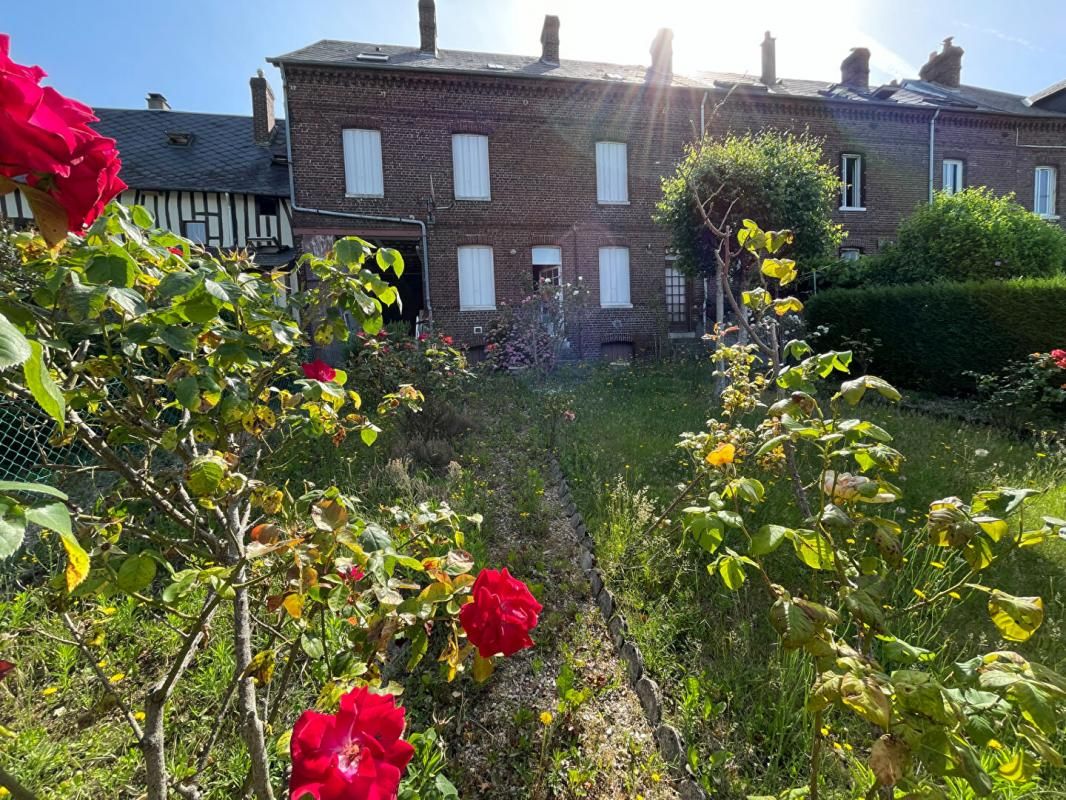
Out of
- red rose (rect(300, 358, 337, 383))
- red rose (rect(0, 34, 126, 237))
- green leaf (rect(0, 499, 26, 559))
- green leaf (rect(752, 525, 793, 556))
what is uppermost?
red rose (rect(0, 34, 126, 237))

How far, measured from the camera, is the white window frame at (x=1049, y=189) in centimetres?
1655

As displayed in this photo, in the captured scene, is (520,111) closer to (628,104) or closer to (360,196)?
(628,104)

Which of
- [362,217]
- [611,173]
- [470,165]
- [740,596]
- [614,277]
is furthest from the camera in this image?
[614,277]

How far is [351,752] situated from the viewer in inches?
32.2

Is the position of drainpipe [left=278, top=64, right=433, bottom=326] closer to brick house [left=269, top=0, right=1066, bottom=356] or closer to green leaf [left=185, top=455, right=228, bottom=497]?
brick house [left=269, top=0, right=1066, bottom=356]

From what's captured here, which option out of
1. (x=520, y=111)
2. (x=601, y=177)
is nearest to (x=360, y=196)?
(x=520, y=111)

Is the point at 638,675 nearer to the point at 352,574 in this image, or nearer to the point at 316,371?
the point at 352,574

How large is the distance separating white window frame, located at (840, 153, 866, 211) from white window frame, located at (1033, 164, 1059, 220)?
20.9ft

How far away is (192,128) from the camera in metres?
16.0

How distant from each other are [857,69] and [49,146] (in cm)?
2235

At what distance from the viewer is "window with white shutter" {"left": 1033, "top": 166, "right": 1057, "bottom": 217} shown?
16609 mm

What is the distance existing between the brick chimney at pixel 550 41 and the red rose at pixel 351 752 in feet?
57.1

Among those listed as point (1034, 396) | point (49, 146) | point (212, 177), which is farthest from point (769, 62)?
→ point (49, 146)

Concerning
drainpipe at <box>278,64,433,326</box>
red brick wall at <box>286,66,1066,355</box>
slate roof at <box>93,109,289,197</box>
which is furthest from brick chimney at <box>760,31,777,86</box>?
slate roof at <box>93,109,289,197</box>
